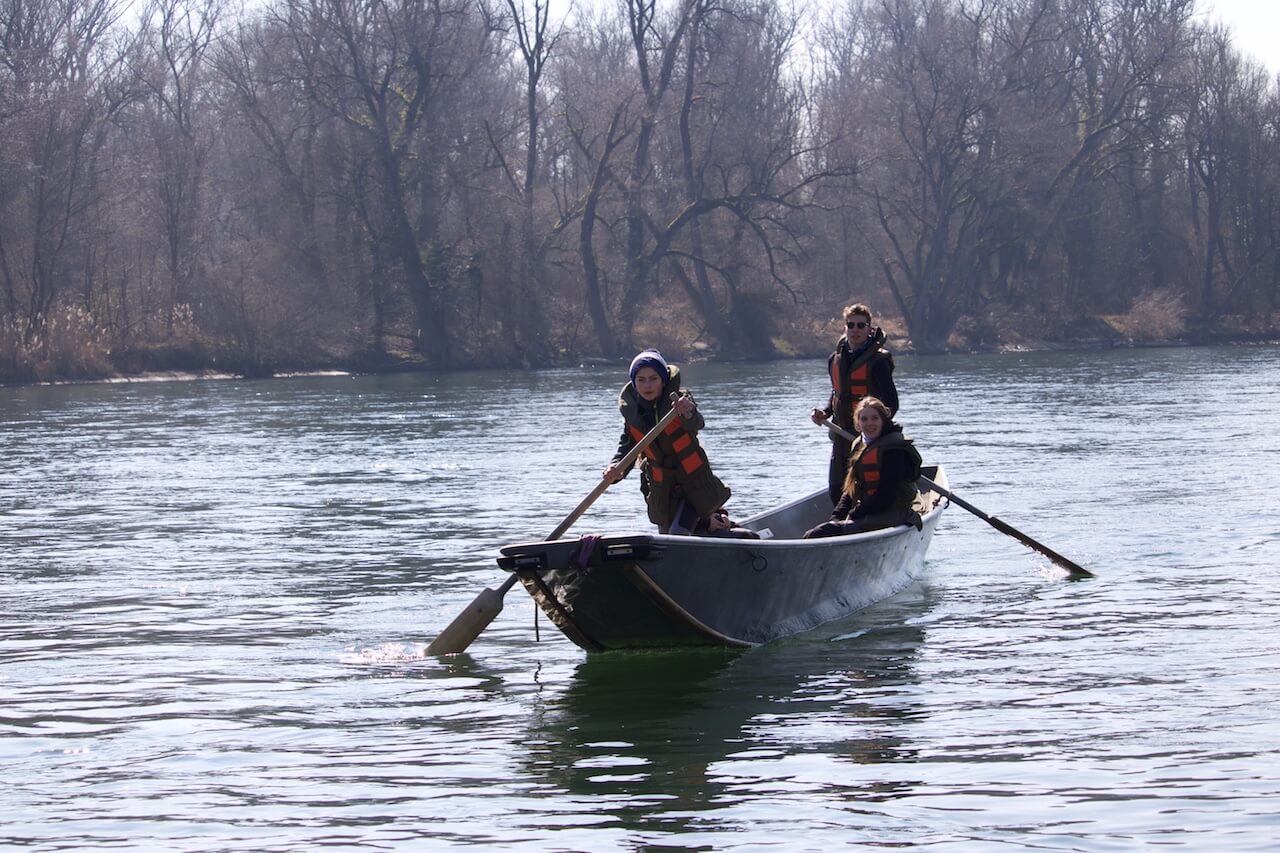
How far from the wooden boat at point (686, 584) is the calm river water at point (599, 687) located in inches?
7.4

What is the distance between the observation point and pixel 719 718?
8125 mm

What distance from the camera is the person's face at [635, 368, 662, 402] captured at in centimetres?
912

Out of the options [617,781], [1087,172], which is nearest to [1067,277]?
[1087,172]

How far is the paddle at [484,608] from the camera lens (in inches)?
358

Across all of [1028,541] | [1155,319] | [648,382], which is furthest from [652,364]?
[1155,319]

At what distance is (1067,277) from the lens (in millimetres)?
58406

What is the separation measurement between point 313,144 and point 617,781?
44448 mm

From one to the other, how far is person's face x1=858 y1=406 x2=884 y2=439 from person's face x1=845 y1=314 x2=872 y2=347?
1.15 meters

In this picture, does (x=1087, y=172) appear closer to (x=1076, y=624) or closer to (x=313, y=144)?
(x=313, y=144)

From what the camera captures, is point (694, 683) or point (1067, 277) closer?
point (694, 683)

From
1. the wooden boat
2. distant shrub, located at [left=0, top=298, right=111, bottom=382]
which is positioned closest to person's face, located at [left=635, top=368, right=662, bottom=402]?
the wooden boat

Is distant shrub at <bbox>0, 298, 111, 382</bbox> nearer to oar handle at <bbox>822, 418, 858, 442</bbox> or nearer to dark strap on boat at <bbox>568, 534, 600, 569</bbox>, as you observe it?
oar handle at <bbox>822, 418, 858, 442</bbox>

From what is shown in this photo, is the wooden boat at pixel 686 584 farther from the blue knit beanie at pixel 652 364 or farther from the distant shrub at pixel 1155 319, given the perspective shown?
the distant shrub at pixel 1155 319

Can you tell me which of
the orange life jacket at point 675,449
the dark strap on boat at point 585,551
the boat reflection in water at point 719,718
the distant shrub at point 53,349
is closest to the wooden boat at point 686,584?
the dark strap on boat at point 585,551
